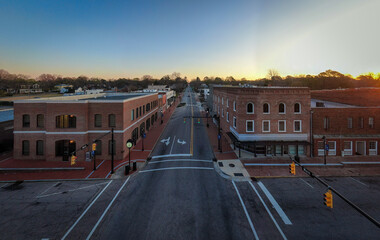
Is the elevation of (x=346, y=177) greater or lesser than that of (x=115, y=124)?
lesser

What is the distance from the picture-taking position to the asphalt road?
12.0 m

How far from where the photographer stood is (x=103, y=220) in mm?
13141

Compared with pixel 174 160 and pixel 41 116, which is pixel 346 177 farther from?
pixel 41 116

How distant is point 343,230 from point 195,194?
11107mm

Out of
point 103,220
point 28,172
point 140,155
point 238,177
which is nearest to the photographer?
point 103,220

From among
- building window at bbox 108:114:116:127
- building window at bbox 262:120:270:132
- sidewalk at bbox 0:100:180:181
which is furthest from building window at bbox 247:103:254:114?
building window at bbox 108:114:116:127

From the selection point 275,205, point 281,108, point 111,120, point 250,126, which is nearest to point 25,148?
point 111,120

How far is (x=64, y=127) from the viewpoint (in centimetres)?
2442

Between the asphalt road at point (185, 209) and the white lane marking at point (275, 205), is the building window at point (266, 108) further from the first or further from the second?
the white lane marking at point (275, 205)

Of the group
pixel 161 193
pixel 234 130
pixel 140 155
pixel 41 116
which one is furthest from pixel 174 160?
pixel 41 116

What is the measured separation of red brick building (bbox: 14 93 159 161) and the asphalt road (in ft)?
22.0

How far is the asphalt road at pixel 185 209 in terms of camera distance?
12.0 m

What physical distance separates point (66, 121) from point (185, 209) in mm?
20703

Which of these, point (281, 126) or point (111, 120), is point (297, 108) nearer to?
point (281, 126)
